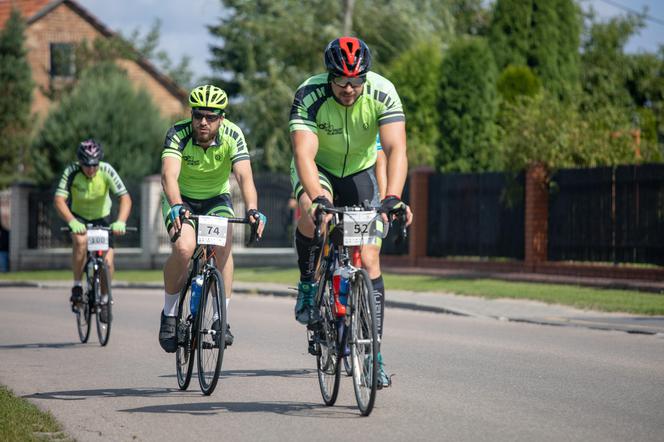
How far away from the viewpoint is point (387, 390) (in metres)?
8.32

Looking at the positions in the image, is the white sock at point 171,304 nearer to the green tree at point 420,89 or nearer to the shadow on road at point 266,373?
the shadow on road at point 266,373

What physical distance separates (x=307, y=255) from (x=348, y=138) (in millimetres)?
981

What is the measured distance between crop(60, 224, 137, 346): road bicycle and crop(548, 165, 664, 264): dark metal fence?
1031cm

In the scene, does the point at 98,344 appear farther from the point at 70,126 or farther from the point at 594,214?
the point at 70,126

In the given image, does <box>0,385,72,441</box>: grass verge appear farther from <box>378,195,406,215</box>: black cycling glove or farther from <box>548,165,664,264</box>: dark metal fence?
<box>548,165,664,264</box>: dark metal fence

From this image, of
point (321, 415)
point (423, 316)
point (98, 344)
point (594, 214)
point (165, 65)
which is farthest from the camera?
point (165, 65)

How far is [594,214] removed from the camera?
20859mm

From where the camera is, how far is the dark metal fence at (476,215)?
75.6 ft

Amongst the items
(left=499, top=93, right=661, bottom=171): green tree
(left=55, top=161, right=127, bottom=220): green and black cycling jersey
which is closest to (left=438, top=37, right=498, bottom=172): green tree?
(left=499, top=93, right=661, bottom=171): green tree

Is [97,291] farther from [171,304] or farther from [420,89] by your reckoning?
[420,89]

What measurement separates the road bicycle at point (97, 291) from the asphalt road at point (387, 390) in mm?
202

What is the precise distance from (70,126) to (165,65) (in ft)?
132

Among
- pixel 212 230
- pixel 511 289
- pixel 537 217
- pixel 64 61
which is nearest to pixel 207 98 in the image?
pixel 212 230

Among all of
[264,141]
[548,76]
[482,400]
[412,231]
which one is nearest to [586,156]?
[412,231]
